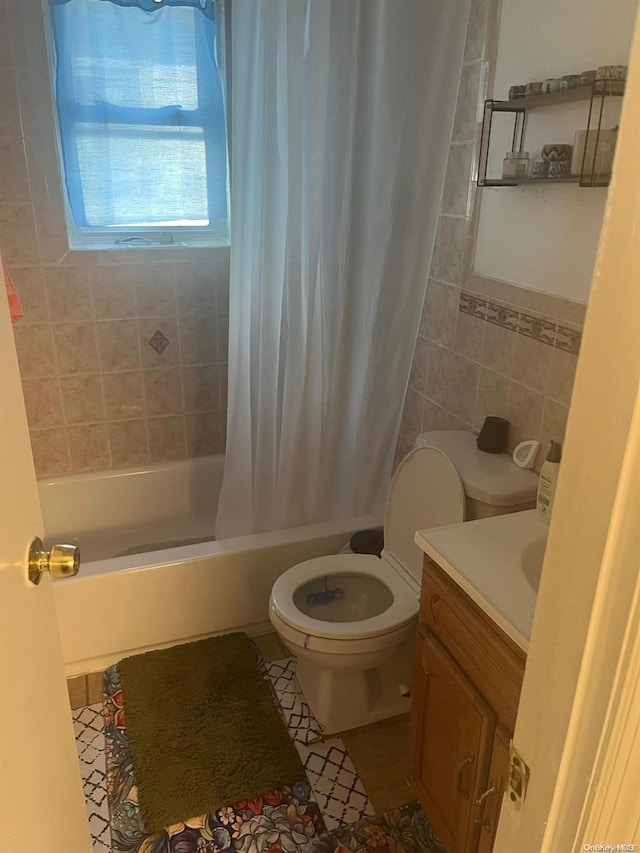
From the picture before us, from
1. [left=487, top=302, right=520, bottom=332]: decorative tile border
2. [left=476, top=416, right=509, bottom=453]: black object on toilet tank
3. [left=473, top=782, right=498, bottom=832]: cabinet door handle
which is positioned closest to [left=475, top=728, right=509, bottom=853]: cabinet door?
[left=473, top=782, right=498, bottom=832]: cabinet door handle

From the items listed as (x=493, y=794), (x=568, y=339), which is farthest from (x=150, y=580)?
(x=568, y=339)

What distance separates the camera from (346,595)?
6.78 ft

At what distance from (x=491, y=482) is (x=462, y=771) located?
668mm

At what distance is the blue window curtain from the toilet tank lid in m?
1.41

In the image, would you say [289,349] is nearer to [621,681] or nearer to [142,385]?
[142,385]

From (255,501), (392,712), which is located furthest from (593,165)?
(392,712)

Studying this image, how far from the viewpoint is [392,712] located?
200cm

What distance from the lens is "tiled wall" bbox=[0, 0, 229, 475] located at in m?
2.21

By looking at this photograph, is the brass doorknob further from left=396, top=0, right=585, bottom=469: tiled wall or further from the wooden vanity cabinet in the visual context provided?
left=396, top=0, right=585, bottom=469: tiled wall

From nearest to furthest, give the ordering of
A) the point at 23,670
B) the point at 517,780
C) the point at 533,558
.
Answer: the point at 517,780 < the point at 23,670 < the point at 533,558

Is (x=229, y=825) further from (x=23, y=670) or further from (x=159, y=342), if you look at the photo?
(x=159, y=342)

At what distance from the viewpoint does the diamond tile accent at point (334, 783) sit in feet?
5.60

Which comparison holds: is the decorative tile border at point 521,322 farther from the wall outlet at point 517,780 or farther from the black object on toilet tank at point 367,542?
the wall outlet at point 517,780

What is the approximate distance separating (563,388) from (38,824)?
1.39 m
